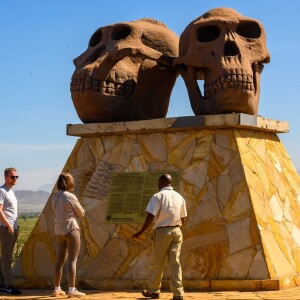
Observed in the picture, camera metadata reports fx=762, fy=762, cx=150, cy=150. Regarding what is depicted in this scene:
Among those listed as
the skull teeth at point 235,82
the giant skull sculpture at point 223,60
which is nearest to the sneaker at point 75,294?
the giant skull sculpture at point 223,60

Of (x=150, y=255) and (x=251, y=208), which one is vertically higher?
(x=251, y=208)

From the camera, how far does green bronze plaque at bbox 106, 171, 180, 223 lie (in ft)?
34.8

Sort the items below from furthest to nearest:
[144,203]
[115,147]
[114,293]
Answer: [115,147] → [144,203] → [114,293]

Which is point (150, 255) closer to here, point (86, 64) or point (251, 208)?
point (251, 208)

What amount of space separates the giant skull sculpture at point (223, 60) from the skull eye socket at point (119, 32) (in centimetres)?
90

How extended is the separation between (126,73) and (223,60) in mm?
1918

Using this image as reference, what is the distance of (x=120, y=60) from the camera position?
39.4 ft

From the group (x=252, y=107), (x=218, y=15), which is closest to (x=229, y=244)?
(x=252, y=107)

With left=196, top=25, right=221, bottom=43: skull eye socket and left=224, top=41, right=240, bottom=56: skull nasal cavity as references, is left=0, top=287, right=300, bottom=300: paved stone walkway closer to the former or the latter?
left=224, top=41, right=240, bottom=56: skull nasal cavity

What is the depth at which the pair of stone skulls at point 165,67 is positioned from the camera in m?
10.9

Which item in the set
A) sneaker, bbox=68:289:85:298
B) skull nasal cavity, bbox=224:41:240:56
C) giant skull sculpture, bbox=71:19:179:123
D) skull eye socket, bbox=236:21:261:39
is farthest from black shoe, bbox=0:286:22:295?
skull eye socket, bbox=236:21:261:39

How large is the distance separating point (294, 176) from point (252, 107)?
1546mm

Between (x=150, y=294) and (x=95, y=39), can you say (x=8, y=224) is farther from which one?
(x=95, y=39)

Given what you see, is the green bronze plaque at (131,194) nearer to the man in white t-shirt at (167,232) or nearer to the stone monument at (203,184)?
the stone monument at (203,184)
